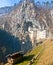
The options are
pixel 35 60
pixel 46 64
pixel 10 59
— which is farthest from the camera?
pixel 10 59

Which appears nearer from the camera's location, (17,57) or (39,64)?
(39,64)

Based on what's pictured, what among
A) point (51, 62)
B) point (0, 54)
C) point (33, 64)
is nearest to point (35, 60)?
point (33, 64)

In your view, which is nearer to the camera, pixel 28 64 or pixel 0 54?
pixel 28 64

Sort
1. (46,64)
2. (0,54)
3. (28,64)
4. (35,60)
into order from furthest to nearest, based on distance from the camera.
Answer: (0,54)
(35,60)
(28,64)
(46,64)

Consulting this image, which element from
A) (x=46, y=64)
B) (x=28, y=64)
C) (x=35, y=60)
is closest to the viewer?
(x=46, y=64)

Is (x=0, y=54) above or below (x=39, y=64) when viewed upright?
below

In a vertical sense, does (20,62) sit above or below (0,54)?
above

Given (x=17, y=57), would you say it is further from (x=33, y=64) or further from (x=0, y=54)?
(x=0, y=54)

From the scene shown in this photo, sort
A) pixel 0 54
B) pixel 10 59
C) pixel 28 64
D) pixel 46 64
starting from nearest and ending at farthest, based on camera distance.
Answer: pixel 46 64, pixel 28 64, pixel 10 59, pixel 0 54

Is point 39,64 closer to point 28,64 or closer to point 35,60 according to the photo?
point 28,64
